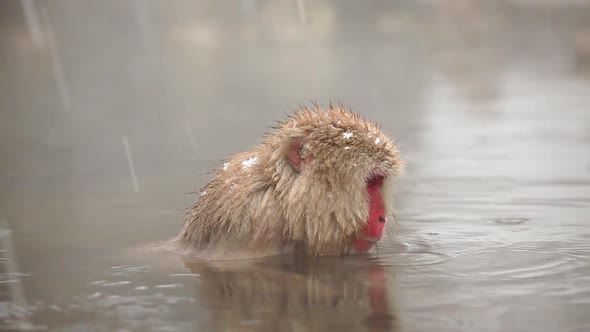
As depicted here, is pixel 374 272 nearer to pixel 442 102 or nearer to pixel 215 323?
pixel 215 323

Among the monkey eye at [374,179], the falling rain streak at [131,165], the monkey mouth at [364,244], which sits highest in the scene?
the falling rain streak at [131,165]

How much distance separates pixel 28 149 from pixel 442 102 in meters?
4.87

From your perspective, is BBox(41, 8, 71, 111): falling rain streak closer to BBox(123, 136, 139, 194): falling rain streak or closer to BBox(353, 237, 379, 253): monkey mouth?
BBox(123, 136, 139, 194): falling rain streak

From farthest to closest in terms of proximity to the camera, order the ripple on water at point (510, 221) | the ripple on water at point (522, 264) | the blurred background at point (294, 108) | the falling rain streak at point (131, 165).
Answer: the falling rain streak at point (131, 165), the ripple on water at point (510, 221), the blurred background at point (294, 108), the ripple on water at point (522, 264)

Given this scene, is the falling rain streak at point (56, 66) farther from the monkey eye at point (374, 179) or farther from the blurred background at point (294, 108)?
the monkey eye at point (374, 179)

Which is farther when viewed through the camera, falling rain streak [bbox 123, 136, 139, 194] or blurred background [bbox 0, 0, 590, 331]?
falling rain streak [bbox 123, 136, 139, 194]

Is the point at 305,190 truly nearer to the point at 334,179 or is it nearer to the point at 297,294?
the point at 334,179

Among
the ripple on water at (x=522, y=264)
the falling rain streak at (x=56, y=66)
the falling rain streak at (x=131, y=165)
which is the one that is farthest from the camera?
the falling rain streak at (x=56, y=66)

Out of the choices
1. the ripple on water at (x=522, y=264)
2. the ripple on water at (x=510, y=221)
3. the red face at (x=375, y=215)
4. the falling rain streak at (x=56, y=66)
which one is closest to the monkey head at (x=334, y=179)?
the red face at (x=375, y=215)

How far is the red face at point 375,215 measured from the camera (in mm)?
4027

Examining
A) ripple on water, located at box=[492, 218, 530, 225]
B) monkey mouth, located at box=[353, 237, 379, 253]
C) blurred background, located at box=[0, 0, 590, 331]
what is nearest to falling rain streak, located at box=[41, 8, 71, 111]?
blurred background, located at box=[0, 0, 590, 331]

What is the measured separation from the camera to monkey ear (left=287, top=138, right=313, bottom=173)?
396 centimetres

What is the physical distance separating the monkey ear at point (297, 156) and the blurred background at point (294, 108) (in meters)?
0.54

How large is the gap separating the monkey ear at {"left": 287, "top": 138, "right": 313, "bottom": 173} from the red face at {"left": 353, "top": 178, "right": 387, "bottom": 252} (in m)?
0.30
